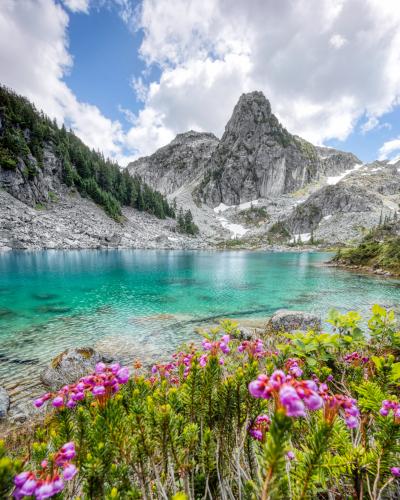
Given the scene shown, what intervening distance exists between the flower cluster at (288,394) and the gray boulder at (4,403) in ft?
35.4

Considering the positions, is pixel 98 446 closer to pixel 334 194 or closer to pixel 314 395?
pixel 314 395

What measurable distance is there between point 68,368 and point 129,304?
13297mm

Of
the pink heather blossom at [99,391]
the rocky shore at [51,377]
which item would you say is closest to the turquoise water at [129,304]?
the rocky shore at [51,377]

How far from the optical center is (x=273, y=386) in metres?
1.25

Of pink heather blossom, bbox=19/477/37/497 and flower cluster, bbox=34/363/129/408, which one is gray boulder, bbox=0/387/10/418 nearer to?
flower cluster, bbox=34/363/129/408

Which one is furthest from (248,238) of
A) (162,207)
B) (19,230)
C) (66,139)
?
(19,230)

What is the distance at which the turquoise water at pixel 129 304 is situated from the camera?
14398mm

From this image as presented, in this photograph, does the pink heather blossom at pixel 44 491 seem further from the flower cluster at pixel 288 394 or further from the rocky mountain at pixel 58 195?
the rocky mountain at pixel 58 195

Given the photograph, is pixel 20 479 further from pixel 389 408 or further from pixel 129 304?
pixel 129 304

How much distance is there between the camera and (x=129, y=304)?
76.4 ft

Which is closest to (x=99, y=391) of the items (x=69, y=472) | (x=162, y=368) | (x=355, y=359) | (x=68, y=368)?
(x=69, y=472)

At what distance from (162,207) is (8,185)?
269ft

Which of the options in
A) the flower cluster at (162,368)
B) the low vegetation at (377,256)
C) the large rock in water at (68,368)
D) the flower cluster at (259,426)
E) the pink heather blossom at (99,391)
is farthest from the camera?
the low vegetation at (377,256)

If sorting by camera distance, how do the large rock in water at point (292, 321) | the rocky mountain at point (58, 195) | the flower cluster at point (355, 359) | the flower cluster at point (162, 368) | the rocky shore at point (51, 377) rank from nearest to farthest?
1. the flower cluster at point (162, 368)
2. the flower cluster at point (355, 359)
3. the rocky shore at point (51, 377)
4. the large rock in water at point (292, 321)
5. the rocky mountain at point (58, 195)
